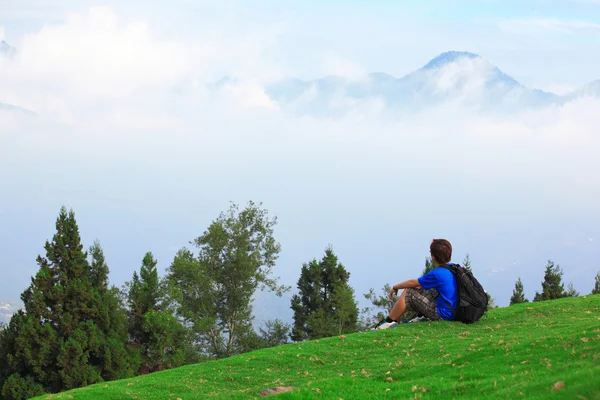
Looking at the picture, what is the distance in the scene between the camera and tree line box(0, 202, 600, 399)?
3794 cm

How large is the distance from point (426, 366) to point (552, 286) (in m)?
40.8

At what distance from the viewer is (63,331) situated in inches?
1529

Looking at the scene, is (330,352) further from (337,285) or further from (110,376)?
(337,285)

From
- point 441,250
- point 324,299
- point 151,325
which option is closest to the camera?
point 441,250

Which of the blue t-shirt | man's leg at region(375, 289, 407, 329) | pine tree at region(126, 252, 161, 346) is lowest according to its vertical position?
man's leg at region(375, 289, 407, 329)

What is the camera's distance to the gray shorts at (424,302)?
19.5m

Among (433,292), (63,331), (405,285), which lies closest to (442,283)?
(405,285)

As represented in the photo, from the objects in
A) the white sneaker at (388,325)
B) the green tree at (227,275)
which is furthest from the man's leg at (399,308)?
the green tree at (227,275)

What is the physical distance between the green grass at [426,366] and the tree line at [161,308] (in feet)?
70.9

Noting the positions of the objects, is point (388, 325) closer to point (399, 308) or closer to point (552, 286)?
point (399, 308)

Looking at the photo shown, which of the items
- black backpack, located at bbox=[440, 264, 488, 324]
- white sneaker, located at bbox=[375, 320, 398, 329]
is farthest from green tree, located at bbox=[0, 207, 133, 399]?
black backpack, located at bbox=[440, 264, 488, 324]

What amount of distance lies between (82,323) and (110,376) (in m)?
3.81

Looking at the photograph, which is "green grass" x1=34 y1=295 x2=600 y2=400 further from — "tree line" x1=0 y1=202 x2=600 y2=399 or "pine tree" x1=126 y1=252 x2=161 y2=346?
"pine tree" x1=126 y1=252 x2=161 y2=346

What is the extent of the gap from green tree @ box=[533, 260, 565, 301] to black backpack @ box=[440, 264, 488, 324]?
32.0 meters
